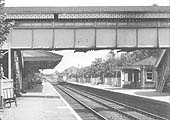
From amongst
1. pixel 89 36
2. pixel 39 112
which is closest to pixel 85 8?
pixel 89 36

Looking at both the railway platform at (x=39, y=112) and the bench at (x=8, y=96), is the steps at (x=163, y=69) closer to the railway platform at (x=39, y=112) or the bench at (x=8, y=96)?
the railway platform at (x=39, y=112)

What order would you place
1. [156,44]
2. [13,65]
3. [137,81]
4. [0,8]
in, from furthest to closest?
[137,81]
[13,65]
[156,44]
[0,8]

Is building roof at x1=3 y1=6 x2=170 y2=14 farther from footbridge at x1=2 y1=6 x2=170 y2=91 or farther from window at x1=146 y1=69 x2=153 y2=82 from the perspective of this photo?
window at x1=146 y1=69 x2=153 y2=82

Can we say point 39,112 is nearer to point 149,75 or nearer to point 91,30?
point 91,30

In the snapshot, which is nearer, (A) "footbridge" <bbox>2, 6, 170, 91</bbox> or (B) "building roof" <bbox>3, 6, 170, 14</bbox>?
(A) "footbridge" <bbox>2, 6, 170, 91</bbox>

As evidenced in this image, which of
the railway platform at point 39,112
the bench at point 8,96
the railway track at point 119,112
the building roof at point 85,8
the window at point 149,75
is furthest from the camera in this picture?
the window at point 149,75

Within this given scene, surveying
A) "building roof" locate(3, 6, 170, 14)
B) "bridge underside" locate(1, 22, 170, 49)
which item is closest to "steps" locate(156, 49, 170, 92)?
"building roof" locate(3, 6, 170, 14)

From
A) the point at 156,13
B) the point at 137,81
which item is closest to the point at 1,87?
the point at 156,13

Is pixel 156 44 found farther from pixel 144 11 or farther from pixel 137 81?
pixel 137 81

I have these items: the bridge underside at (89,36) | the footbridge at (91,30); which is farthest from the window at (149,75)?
the bridge underside at (89,36)

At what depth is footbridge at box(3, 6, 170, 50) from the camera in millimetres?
28812

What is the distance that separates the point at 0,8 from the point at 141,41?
17037 millimetres

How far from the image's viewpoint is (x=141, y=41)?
28.9m

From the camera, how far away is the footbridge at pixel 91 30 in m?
28.8
